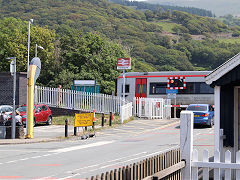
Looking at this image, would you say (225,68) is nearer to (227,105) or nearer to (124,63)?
(227,105)

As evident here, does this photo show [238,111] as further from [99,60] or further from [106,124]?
[99,60]

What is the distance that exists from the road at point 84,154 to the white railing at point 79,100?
26.8 feet

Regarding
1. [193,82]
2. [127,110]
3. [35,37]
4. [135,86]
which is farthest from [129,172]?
[35,37]

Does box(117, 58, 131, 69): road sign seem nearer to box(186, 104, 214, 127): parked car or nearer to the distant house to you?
box(186, 104, 214, 127): parked car

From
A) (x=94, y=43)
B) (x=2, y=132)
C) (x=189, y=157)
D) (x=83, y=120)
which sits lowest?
(x=2, y=132)

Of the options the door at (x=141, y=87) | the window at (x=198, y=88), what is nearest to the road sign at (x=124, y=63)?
the door at (x=141, y=87)

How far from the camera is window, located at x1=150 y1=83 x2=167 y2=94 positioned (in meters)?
41.2

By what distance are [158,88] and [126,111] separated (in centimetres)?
750

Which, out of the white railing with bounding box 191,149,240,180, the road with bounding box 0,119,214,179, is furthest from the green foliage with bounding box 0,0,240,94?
the white railing with bounding box 191,149,240,180

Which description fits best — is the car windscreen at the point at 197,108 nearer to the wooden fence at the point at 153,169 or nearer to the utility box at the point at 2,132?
the utility box at the point at 2,132

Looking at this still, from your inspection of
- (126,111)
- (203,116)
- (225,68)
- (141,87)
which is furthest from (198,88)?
(225,68)

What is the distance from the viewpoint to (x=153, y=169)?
A: 26.2 ft

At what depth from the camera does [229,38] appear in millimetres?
190500

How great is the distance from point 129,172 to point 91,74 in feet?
178
